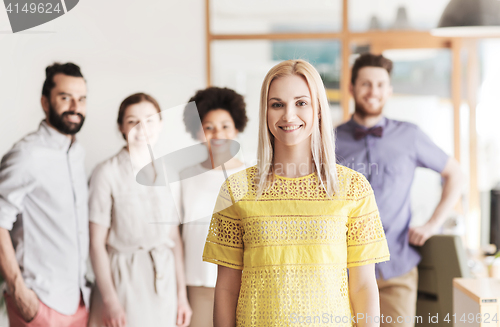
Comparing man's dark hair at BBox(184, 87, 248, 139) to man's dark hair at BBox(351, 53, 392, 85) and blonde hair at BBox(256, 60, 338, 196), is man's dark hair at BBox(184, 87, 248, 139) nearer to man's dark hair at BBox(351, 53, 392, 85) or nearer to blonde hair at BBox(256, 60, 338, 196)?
man's dark hair at BBox(351, 53, 392, 85)

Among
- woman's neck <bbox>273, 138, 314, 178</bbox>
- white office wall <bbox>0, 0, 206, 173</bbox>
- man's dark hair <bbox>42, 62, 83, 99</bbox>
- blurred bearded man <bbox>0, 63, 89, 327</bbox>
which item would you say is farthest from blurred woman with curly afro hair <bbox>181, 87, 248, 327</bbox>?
woman's neck <bbox>273, 138, 314, 178</bbox>

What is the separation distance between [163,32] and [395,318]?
2.01m

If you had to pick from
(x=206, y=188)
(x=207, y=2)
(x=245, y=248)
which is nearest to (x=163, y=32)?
(x=207, y=2)

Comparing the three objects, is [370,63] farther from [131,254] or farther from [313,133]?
[131,254]

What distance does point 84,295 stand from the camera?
2330 mm

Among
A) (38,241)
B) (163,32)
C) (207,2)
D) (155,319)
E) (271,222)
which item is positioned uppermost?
(207,2)

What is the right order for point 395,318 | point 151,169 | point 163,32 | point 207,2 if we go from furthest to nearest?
point 207,2
point 163,32
point 151,169
point 395,318

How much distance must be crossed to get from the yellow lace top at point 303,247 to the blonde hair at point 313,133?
0.09ft

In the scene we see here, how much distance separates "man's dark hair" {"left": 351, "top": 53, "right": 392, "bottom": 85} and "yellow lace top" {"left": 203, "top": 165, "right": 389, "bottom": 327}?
1.13m

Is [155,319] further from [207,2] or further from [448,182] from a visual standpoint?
[207,2]

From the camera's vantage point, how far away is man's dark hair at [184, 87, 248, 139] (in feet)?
7.66

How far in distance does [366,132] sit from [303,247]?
3.68 feet

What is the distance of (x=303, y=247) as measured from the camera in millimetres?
1263

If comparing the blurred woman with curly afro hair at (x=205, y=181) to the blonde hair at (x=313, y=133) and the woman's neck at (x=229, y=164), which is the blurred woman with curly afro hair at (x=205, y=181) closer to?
the woman's neck at (x=229, y=164)
